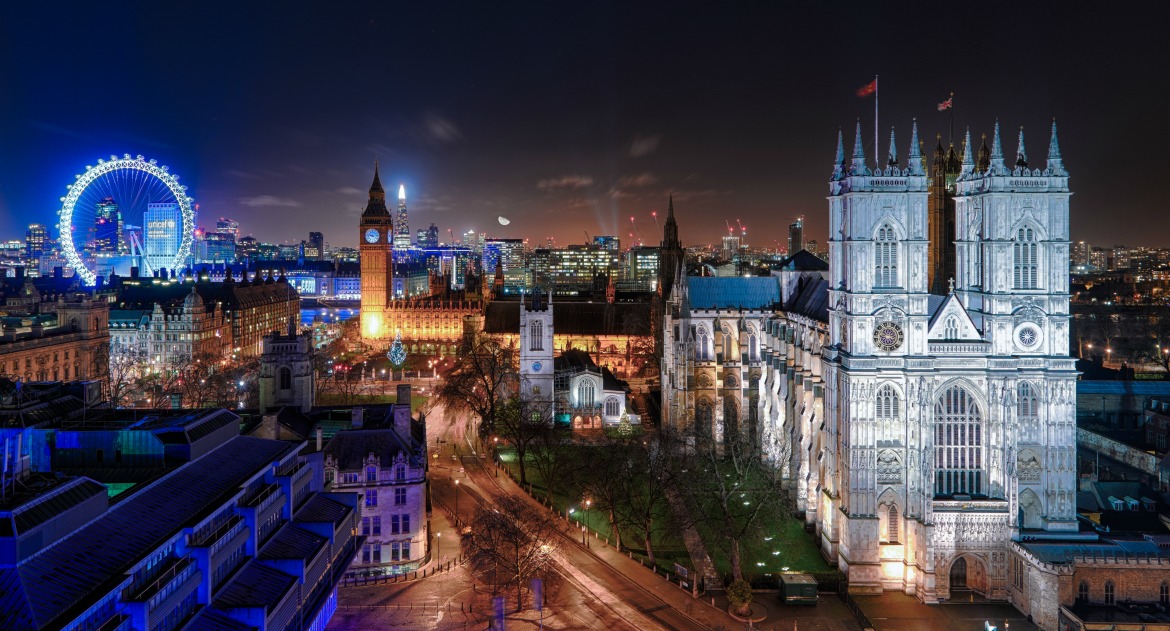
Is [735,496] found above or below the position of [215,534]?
below

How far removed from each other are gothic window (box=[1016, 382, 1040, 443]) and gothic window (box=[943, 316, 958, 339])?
444cm

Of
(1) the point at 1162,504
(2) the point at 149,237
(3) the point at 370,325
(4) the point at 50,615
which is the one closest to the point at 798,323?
(1) the point at 1162,504

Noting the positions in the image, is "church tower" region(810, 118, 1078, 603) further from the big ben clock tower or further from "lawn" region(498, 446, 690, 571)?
the big ben clock tower

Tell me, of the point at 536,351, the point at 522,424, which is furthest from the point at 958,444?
the point at 536,351

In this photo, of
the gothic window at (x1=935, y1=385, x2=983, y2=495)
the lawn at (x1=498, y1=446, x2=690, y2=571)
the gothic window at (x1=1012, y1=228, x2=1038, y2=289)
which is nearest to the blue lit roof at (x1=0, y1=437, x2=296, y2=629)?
the lawn at (x1=498, y1=446, x2=690, y2=571)

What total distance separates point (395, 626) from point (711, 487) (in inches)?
897

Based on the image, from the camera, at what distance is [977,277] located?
4731cm

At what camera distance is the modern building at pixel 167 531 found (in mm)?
19125

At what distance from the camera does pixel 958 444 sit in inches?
1762

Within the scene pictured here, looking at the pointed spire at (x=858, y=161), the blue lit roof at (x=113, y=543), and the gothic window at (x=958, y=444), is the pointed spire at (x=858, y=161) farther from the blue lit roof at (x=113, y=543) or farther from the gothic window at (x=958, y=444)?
the blue lit roof at (x=113, y=543)

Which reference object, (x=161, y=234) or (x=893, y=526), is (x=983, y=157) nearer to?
(x=893, y=526)

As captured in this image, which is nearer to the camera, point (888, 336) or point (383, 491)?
point (888, 336)

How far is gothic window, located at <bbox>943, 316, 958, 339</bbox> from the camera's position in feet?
148

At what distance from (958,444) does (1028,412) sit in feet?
13.8
